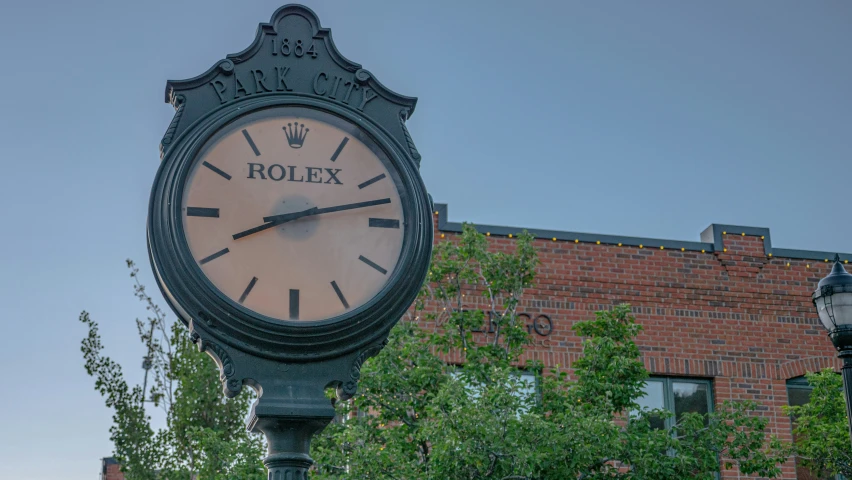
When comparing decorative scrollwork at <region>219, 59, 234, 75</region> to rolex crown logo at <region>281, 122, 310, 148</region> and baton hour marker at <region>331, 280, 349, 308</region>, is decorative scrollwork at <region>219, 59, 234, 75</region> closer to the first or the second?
rolex crown logo at <region>281, 122, 310, 148</region>

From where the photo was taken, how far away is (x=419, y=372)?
10.3m

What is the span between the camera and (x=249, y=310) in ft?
10.4

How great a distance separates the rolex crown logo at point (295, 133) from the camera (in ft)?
11.3

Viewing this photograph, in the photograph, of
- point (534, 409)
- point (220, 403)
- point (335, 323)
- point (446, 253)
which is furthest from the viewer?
point (220, 403)

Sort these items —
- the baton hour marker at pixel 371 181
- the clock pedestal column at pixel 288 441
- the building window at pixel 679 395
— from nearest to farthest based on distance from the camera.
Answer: the clock pedestal column at pixel 288 441
the baton hour marker at pixel 371 181
the building window at pixel 679 395

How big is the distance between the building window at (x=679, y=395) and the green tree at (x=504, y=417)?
3.10m

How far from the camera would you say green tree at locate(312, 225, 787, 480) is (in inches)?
363

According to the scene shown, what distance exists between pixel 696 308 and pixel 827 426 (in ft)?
11.8

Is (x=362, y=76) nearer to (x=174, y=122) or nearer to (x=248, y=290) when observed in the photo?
(x=174, y=122)

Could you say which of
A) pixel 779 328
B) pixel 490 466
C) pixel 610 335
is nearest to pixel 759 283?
pixel 779 328

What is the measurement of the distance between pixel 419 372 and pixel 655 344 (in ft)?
17.7

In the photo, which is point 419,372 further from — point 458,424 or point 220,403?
point 220,403

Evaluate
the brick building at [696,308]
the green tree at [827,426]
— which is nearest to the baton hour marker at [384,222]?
the green tree at [827,426]

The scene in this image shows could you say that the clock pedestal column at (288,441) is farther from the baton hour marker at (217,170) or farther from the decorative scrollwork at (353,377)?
the baton hour marker at (217,170)
